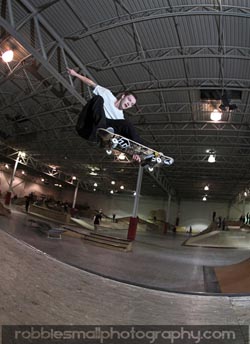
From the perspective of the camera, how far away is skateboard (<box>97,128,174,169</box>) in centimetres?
481

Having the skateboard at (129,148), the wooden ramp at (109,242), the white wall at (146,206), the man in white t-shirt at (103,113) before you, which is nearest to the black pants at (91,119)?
the man in white t-shirt at (103,113)

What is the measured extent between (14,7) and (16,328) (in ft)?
27.8

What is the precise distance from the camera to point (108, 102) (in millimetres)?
4695

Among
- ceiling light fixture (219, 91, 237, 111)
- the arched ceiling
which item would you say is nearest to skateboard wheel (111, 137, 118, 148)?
the arched ceiling

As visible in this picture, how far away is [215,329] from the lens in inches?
94.1

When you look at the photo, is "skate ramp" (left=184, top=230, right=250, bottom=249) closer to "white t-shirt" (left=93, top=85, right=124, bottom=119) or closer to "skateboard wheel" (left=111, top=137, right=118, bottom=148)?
"skateboard wheel" (left=111, top=137, right=118, bottom=148)

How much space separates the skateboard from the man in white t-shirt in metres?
0.11

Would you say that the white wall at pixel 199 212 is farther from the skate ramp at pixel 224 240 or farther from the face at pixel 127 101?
the face at pixel 127 101

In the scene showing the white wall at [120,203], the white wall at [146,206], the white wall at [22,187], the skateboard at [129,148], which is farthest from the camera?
the white wall at [120,203]

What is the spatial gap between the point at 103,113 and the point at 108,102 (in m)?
0.43

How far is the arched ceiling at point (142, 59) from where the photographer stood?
743cm

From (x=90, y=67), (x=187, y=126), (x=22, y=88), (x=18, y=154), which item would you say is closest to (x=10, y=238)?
(x=90, y=67)

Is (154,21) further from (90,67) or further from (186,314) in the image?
(186,314)

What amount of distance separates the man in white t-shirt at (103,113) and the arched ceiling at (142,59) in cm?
387
